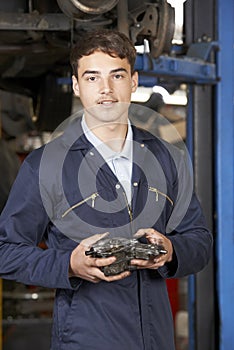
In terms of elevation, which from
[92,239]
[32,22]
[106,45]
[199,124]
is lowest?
[92,239]

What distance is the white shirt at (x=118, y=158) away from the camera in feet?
7.05

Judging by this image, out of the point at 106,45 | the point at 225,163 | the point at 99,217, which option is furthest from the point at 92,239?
the point at 225,163

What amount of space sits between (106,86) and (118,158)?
0.21 metres

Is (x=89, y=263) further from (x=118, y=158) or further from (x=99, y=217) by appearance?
(x=118, y=158)

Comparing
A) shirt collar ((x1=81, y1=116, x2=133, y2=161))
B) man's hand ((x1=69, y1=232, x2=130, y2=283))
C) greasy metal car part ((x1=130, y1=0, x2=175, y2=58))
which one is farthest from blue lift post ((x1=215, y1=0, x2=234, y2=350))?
man's hand ((x1=69, y1=232, x2=130, y2=283))

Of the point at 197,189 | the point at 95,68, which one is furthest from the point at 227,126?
the point at 95,68

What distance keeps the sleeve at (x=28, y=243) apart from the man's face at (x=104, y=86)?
24cm

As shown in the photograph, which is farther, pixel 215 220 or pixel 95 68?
pixel 215 220

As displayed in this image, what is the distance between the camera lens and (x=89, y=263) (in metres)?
1.91

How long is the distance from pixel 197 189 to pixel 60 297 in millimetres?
1386

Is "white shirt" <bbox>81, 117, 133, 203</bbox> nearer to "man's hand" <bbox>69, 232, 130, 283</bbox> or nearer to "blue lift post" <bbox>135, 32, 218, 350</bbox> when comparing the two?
"man's hand" <bbox>69, 232, 130, 283</bbox>

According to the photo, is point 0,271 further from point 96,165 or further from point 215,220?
point 215,220

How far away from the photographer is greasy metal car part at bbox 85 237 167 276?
1.89 metres

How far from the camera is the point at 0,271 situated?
2.05m
